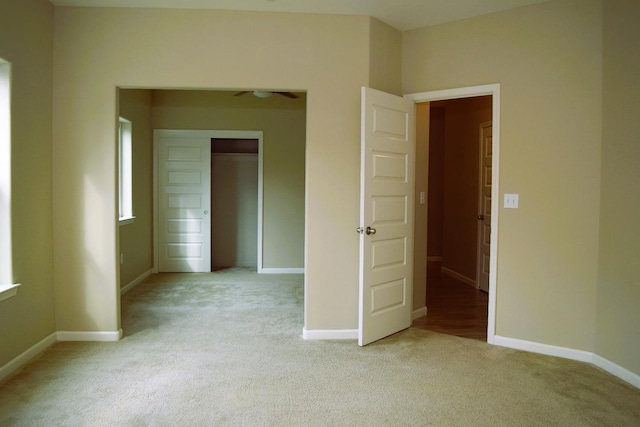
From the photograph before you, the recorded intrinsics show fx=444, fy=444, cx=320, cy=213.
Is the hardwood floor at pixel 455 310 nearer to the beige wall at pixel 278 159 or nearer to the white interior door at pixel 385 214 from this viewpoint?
the white interior door at pixel 385 214

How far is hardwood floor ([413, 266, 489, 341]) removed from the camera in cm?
395

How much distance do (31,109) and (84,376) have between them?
190 cm

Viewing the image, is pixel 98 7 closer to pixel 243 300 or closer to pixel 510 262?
pixel 243 300

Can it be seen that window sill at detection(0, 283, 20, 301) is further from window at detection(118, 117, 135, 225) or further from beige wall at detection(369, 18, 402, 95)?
beige wall at detection(369, 18, 402, 95)

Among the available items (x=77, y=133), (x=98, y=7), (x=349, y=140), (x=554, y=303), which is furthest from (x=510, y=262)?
(x=98, y=7)

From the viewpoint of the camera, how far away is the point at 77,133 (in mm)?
3504

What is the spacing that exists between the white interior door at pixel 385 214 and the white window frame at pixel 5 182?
2.40m

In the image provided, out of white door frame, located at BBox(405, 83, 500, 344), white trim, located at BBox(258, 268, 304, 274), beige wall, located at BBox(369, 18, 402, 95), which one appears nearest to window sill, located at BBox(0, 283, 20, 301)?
beige wall, located at BBox(369, 18, 402, 95)

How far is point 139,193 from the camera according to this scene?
5.88 metres

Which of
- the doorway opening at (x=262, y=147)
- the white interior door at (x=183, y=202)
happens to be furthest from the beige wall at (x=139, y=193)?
the white interior door at (x=183, y=202)

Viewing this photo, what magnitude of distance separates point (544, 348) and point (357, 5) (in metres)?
2.98

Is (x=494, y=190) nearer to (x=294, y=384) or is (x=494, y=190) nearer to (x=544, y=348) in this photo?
(x=544, y=348)

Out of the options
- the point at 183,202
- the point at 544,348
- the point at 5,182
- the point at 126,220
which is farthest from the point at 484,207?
the point at 5,182

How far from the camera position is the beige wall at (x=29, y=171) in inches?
115
